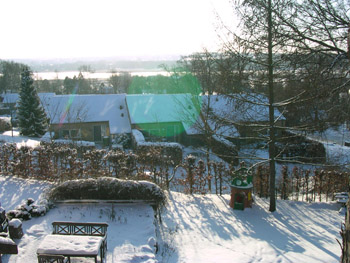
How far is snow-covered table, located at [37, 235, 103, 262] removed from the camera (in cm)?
604

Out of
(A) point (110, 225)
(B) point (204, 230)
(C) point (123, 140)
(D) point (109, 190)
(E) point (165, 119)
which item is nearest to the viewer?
(A) point (110, 225)

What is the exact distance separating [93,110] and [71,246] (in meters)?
22.6

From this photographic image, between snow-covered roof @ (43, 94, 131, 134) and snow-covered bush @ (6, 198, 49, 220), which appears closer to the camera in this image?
snow-covered bush @ (6, 198, 49, 220)

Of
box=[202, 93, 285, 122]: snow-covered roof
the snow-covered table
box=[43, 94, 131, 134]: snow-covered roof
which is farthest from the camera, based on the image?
box=[43, 94, 131, 134]: snow-covered roof

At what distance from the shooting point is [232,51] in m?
9.38

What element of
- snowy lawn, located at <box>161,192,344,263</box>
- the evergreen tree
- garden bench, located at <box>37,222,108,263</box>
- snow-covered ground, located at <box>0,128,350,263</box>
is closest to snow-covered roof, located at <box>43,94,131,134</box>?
the evergreen tree

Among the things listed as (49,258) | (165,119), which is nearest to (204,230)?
(49,258)

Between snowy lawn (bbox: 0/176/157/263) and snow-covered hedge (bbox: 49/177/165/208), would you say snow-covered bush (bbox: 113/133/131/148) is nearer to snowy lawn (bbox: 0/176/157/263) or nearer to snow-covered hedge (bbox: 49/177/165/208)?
snowy lawn (bbox: 0/176/157/263)

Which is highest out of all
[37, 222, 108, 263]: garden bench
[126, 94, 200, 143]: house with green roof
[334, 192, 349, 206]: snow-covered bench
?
[126, 94, 200, 143]: house with green roof

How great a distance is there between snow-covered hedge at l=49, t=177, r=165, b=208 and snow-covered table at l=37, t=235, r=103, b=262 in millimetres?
3125

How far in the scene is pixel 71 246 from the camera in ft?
20.4

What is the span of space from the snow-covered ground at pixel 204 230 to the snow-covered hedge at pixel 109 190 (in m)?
0.33

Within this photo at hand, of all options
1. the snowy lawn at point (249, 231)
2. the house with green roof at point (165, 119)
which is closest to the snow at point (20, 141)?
the house with green roof at point (165, 119)

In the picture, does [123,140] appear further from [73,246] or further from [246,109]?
[73,246]
